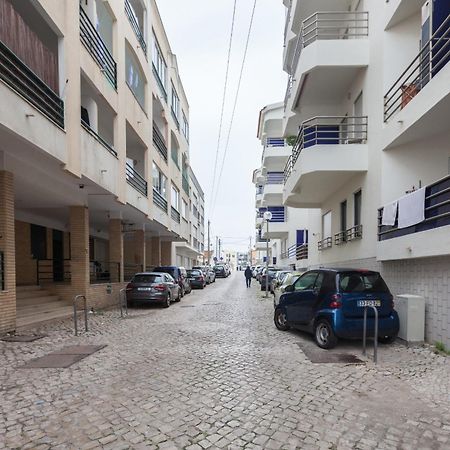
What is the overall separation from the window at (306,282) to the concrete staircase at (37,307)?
691cm

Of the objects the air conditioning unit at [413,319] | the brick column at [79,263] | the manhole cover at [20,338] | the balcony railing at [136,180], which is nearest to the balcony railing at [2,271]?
the manhole cover at [20,338]

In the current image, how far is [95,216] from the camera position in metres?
19.8

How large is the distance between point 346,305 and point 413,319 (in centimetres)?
148

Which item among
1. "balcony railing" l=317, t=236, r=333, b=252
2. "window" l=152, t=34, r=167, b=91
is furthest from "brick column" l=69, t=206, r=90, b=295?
"window" l=152, t=34, r=167, b=91

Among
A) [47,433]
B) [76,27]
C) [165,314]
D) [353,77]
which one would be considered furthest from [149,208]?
[47,433]

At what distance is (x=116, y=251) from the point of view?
17.9m

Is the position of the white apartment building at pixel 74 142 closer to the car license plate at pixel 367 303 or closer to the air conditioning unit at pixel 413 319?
the car license plate at pixel 367 303

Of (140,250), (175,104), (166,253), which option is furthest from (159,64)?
(166,253)

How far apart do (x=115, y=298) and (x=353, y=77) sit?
41.5ft

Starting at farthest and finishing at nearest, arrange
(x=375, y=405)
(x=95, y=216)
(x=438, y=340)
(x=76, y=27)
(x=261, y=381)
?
(x=95, y=216) < (x=76, y=27) < (x=438, y=340) < (x=261, y=381) < (x=375, y=405)

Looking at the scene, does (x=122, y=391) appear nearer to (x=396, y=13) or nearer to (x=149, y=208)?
(x=396, y=13)

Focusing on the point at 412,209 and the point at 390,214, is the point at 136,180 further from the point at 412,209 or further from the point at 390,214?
the point at 412,209

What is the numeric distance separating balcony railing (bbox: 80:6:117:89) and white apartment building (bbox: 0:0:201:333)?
0.04 metres

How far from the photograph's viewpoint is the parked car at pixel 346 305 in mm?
7492
